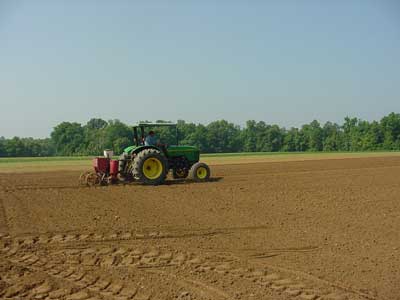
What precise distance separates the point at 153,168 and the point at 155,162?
19 centimetres

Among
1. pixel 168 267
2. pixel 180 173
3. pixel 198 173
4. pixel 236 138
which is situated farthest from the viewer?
pixel 236 138

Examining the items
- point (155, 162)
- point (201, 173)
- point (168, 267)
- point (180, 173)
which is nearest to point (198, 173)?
point (201, 173)

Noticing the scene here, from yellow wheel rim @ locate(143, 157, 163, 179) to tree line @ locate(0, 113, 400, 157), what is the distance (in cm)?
3936

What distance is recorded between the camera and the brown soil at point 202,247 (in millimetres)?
4711

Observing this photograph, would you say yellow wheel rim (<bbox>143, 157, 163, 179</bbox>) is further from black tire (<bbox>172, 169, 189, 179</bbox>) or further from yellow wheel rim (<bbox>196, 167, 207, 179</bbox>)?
yellow wheel rim (<bbox>196, 167, 207, 179</bbox>)

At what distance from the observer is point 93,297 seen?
14.6ft

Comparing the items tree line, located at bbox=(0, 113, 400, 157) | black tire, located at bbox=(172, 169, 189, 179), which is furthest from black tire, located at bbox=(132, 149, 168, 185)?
tree line, located at bbox=(0, 113, 400, 157)

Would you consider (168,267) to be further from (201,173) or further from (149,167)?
(201,173)

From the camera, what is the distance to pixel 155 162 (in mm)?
12945

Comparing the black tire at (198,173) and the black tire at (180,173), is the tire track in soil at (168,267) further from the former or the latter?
the black tire at (180,173)

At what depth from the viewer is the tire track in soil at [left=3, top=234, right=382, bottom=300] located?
15.1 ft

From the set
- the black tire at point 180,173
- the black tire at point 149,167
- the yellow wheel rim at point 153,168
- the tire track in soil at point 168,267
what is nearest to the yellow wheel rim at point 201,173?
the black tire at point 180,173

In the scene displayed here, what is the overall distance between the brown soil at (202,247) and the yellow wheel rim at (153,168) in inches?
80.6

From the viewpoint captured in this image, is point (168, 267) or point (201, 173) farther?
point (201, 173)
